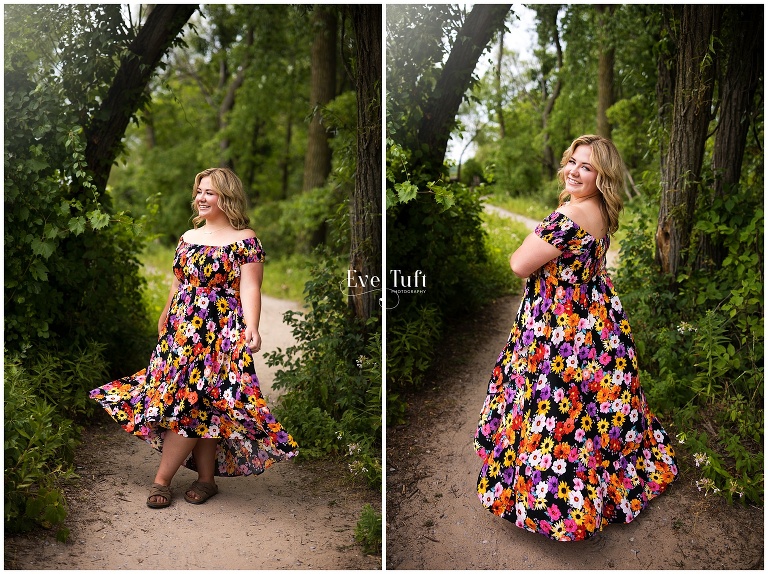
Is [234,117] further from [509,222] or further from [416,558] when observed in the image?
[416,558]

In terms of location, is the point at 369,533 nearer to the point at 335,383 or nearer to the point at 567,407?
the point at 335,383

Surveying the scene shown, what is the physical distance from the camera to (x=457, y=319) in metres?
3.40

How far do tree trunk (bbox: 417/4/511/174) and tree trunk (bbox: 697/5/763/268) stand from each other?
152 centimetres

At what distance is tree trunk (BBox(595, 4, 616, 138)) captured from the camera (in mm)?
4625

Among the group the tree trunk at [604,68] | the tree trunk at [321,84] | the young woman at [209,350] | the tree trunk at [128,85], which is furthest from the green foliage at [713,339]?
the tree trunk at [321,84]

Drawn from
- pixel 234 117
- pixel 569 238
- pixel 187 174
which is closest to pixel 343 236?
pixel 569 238

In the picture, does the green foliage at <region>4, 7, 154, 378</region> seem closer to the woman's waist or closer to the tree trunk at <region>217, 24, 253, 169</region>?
the woman's waist

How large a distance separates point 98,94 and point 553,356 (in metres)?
2.87

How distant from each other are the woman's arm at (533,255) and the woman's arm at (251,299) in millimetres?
1068

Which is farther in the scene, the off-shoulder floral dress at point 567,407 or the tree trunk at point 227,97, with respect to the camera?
the tree trunk at point 227,97

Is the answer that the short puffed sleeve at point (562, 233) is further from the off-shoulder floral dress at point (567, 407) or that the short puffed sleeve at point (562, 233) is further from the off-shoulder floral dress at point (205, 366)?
the off-shoulder floral dress at point (205, 366)

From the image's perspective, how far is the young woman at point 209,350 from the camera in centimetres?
314

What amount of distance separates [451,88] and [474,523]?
187cm

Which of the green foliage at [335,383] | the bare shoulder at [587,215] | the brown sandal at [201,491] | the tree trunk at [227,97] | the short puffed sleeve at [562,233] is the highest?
the tree trunk at [227,97]
